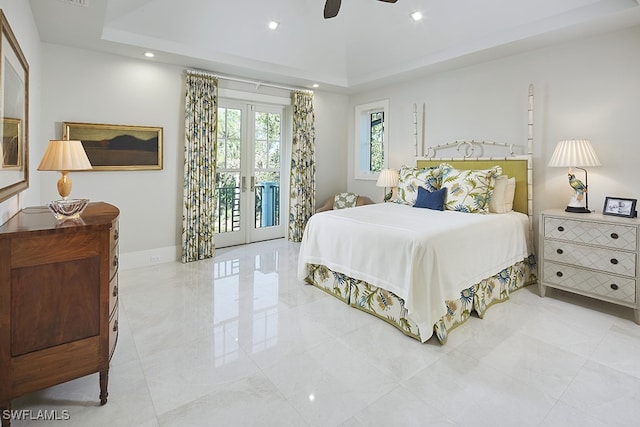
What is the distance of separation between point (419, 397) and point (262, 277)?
243cm

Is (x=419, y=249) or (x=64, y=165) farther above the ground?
(x=64, y=165)

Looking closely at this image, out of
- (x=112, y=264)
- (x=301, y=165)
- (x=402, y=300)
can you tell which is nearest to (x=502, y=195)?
(x=402, y=300)

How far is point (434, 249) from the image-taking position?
2.57 m

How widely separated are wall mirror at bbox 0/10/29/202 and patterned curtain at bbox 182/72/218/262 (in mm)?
1980

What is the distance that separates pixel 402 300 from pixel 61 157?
254 cm

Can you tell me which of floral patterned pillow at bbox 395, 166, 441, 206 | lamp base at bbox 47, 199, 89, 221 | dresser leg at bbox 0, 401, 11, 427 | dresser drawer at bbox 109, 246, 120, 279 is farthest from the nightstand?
dresser leg at bbox 0, 401, 11, 427

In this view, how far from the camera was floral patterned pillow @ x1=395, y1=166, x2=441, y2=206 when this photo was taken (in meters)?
4.19

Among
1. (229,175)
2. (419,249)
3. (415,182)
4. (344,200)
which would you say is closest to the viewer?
(419,249)

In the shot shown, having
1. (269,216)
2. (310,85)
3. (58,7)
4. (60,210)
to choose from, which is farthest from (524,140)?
(58,7)

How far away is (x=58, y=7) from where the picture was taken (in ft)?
9.25

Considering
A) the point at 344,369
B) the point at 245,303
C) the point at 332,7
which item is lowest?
the point at 344,369

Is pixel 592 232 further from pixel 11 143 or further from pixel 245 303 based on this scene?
pixel 11 143

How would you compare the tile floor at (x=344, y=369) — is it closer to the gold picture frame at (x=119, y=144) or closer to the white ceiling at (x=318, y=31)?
the gold picture frame at (x=119, y=144)

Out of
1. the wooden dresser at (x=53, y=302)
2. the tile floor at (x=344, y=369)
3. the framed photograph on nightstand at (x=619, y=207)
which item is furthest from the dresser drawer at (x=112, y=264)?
the framed photograph on nightstand at (x=619, y=207)
